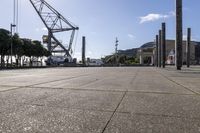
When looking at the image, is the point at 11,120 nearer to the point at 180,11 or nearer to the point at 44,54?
the point at 180,11

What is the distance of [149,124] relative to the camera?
553 centimetres

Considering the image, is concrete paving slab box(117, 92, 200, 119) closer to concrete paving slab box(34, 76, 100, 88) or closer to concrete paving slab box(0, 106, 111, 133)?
concrete paving slab box(0, 106, 111, 133)

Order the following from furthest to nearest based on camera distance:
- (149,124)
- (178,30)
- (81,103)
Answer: (178,30)
(81,103)
(149,124)

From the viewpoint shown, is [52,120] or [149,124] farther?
[52,120]

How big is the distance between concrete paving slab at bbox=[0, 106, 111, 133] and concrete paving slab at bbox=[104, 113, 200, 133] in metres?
0.24

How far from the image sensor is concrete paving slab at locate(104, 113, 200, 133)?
5117mm

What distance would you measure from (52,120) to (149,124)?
5.65 feet

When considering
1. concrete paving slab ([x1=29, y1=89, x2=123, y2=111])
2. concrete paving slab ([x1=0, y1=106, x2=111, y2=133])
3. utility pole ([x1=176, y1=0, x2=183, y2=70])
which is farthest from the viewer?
utility pole ([x1=176, y1=0, x2=183, y2=70])

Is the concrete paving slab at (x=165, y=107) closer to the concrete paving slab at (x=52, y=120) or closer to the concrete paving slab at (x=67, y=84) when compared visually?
the concrete paving slab at (x=52, y=120)

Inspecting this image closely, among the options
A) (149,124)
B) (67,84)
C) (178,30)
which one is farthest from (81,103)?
(178,30)

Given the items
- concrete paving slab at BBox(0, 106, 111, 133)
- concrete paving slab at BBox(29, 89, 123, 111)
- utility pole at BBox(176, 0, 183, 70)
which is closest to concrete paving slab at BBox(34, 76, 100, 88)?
concrete paving slab at BBox(29, 89, 123, 111)

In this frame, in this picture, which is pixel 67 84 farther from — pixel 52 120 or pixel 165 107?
pixel 52 120

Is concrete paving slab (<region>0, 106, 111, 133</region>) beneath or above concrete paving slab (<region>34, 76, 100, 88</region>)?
beneath

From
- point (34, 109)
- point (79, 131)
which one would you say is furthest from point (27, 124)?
point (34, 109)
